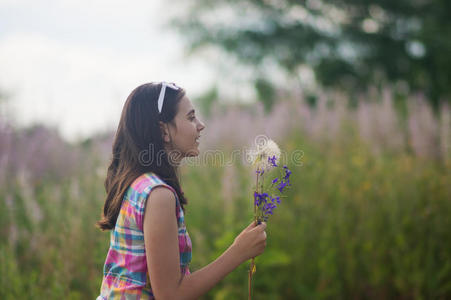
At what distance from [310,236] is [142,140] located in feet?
7.07

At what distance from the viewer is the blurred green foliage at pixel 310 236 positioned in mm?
2734

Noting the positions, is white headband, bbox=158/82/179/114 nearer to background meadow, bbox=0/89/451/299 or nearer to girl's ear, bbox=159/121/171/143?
girl's ear, bbox=159/121/171/143

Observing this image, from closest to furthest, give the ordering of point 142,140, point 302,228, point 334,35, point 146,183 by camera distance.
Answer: point 146,183 < point 142,140 < point 302,228 < point 334,35

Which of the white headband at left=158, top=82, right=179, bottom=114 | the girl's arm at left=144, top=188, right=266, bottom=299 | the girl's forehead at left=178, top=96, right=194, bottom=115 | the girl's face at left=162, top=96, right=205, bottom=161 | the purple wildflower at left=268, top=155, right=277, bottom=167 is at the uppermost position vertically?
the white headband at left=158, top=82, right=179, bottom=114

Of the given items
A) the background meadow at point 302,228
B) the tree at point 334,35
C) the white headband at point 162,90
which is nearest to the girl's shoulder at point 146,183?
the white headband at point 162,90

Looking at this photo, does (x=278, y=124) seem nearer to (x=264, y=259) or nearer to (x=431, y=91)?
(x=264, y=259)

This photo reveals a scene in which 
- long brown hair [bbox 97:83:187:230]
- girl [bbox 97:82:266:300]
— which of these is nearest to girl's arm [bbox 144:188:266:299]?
girl [bbox 97:82:266:300]

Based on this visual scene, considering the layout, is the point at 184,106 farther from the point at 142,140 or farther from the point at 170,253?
the point at 170,253

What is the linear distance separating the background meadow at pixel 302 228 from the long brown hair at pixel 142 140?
1016mm

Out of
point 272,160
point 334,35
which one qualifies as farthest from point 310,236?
point 334,35

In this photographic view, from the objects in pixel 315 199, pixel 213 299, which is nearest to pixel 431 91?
pixel 315 199

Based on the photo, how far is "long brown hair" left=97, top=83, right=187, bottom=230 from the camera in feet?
4.88

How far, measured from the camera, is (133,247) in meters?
1.40

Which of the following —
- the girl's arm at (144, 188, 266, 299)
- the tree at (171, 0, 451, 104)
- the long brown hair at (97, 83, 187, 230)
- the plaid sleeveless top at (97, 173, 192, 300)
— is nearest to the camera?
the girl's arm at (144, 188, 266, 299)
